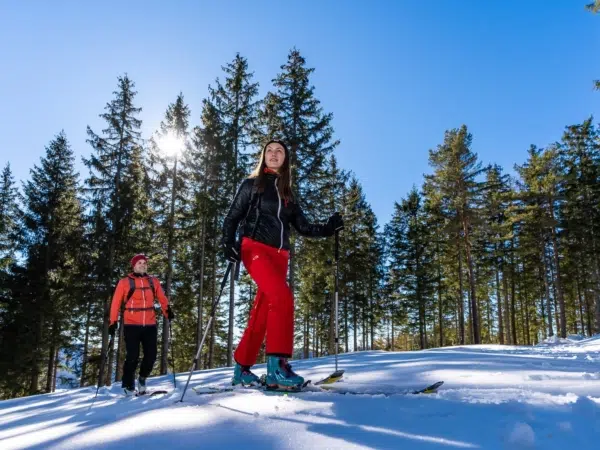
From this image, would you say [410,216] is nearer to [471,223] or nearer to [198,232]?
[471,223]

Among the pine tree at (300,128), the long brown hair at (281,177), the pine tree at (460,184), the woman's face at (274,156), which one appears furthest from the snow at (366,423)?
the pine tree at (460,184)

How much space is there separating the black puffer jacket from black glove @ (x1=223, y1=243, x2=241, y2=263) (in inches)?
0.9

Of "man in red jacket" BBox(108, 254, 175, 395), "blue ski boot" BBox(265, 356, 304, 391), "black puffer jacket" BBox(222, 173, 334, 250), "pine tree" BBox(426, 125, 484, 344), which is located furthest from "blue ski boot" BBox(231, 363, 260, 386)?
"pine tree" BBox(426, 125, 484, 344)

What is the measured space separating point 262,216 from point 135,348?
3.48 meters

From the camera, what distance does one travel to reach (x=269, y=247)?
3920 mm

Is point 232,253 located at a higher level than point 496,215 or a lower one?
lower

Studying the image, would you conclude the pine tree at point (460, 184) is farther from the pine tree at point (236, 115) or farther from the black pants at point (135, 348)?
the black pants at point (135, 348)

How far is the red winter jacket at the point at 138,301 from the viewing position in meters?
5.88

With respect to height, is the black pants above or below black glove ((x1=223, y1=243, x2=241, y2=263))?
below

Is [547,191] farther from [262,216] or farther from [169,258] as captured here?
[262,216]

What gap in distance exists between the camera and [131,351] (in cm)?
588

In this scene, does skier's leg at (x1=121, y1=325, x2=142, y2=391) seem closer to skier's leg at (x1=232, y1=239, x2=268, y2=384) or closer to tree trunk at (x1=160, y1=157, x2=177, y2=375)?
skier's leg at (x1=232, y1=239, x2=268, y2=384)

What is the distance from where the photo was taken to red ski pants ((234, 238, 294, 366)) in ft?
11.8

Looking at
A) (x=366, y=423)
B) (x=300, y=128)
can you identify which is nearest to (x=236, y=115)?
(x=300, y=128)
